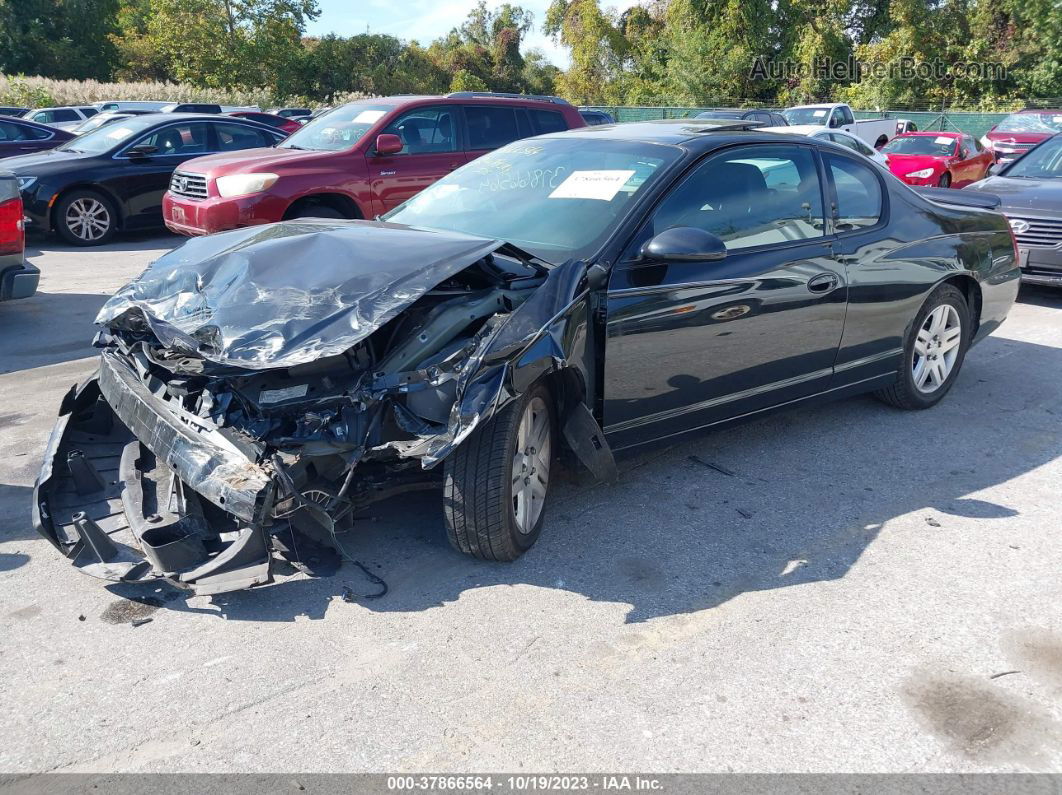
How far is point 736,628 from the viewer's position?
11.1 ft

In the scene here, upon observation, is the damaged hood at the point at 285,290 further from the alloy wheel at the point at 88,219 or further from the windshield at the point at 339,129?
the alloy wheel at the point at 88,219

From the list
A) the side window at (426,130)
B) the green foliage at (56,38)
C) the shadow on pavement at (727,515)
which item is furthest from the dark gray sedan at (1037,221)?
the green foliage at (56,38)

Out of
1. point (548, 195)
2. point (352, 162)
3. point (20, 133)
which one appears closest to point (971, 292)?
point (548, 195)

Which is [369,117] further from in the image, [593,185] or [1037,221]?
[1037,221]

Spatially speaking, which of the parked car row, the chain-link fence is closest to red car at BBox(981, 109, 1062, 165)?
the chain-link fence

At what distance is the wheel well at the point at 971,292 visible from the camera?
5.77 meters

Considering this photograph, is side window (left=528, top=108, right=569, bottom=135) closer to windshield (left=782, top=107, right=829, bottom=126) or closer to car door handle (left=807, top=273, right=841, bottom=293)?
car door handle (left=807, top=273, right=841, bottom=293)

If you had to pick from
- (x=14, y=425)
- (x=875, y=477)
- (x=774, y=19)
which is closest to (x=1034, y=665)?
(x=875, y=477)

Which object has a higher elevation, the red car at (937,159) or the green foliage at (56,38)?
the green foliage at (56,38)

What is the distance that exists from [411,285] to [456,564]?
115cm

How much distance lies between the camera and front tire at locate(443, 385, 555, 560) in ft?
11.5

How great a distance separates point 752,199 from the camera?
466 centimetres

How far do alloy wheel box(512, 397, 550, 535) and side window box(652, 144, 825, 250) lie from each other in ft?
3.52

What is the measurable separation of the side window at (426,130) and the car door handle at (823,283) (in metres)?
6.56
